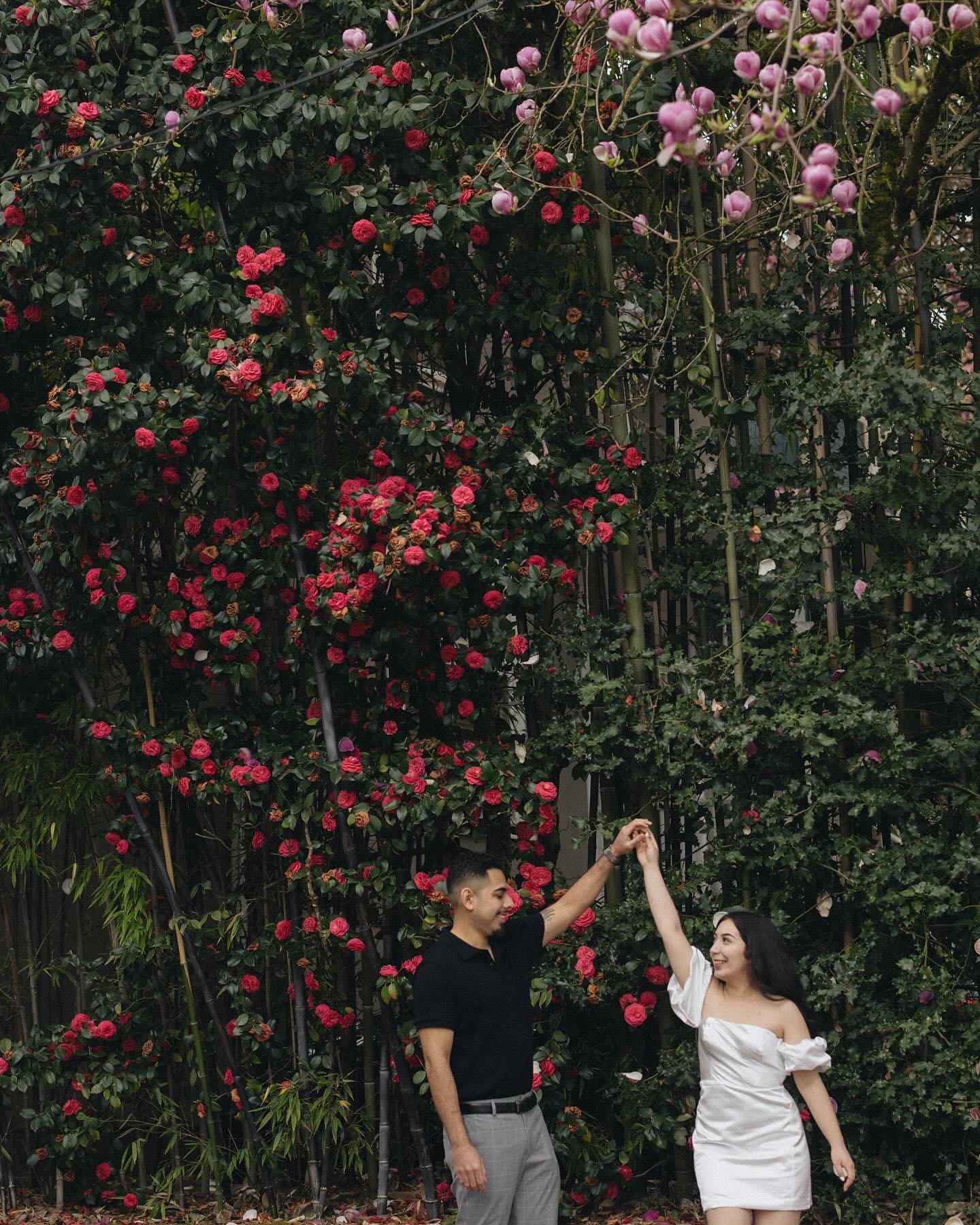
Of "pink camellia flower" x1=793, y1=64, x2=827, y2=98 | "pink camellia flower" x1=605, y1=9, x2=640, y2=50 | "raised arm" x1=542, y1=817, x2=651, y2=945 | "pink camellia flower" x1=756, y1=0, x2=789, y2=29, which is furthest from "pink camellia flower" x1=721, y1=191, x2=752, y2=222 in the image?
"raised arm" x1=542, y1=817, x2=651, y2=945

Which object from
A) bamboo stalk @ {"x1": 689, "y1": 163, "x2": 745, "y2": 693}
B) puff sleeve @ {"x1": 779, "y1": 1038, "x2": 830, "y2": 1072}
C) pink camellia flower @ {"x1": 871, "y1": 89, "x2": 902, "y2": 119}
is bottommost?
puff sleeve @ {"x1": 779, "y1": 1038, "x2": 830, "y2": 1072}

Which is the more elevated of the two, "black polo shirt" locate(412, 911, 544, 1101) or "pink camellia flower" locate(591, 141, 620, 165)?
"pink camellia flower" locate(591, 141, 620, 165)

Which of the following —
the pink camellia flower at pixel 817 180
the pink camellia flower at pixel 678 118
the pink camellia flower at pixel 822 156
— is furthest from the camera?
the pink camellia flower at pixel 822 156

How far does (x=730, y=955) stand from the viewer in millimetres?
3605

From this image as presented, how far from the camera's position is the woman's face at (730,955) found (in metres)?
3.61

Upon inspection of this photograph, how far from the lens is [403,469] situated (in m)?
5.03

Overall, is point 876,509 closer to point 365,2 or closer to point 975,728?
point 975,728

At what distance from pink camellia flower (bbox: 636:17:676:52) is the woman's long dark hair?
211cm

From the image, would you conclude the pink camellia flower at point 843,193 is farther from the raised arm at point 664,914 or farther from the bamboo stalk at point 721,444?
the raised arm at point 664,914

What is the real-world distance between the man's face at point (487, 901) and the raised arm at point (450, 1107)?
28 cm

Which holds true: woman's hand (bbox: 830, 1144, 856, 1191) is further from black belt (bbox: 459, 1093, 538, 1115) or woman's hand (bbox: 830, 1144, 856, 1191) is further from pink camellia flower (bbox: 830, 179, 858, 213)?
pink camellia flower (bbox: 830, 179, 858, 213)

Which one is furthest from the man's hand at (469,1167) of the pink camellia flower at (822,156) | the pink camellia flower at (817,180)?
the pink camellia flower at (822,156)

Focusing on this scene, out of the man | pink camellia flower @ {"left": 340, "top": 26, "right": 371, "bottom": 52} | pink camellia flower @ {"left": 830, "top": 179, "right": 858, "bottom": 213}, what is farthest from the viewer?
pink camellia flower @ {"left": 340, "top": 26, "right": 371, "bottom": 52}

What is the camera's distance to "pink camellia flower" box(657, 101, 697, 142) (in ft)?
9.75
